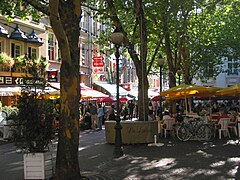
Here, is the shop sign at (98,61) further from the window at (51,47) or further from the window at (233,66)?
the window at (233,66)

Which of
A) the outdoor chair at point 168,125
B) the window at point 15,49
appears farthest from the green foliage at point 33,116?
the window at point 15,49

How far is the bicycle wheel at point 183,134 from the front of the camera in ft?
55.8

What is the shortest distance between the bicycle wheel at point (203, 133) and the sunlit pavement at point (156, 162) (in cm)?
112

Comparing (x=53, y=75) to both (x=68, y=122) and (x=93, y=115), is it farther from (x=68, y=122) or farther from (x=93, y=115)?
(x=68, y=122)

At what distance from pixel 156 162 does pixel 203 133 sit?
6200mm

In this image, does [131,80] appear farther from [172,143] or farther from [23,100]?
[23,100]

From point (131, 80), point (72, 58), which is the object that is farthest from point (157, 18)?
point (131, 80)

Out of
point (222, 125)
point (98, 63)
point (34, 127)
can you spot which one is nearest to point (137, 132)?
point (222, 125)

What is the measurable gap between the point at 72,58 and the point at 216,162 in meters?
5.16

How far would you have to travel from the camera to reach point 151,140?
15906mm

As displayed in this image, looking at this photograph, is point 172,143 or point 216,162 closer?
point 216,162

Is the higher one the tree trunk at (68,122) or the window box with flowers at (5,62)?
the window box with flowers at (5,62)

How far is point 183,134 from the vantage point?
17.0 meters

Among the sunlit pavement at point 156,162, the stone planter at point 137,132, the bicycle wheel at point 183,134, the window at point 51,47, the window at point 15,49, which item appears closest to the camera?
the sunlit pavement at point 156,162
